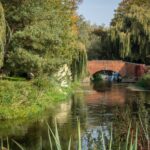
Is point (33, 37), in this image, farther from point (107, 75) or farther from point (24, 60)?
point (107, 75)

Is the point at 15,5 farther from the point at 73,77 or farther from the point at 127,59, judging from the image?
the point at 127,59

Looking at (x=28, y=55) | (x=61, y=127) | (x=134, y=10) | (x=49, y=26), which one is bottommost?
(x=61, y=127)

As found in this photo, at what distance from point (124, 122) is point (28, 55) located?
15980 mm

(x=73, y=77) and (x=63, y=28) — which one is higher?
(x=63, y=28)

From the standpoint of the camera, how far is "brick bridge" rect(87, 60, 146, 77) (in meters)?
61.6

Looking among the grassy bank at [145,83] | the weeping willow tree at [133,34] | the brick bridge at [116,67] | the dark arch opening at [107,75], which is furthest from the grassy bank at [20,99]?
the dark arch opening at [107,75]

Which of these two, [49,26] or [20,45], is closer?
[20,45]

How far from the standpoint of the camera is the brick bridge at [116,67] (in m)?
61.6

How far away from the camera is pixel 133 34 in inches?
2359

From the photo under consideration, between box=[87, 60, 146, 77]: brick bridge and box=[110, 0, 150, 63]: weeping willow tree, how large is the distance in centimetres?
111

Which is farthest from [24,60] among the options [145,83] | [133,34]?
[133,34]

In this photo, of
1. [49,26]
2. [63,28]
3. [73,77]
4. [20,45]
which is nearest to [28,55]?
[20,45]

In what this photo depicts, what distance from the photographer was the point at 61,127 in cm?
1958

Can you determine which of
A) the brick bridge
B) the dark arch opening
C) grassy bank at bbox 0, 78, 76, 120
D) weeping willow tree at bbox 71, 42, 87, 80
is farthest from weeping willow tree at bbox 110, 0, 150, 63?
grassy bank at bbox 0, 78, 76, 120
